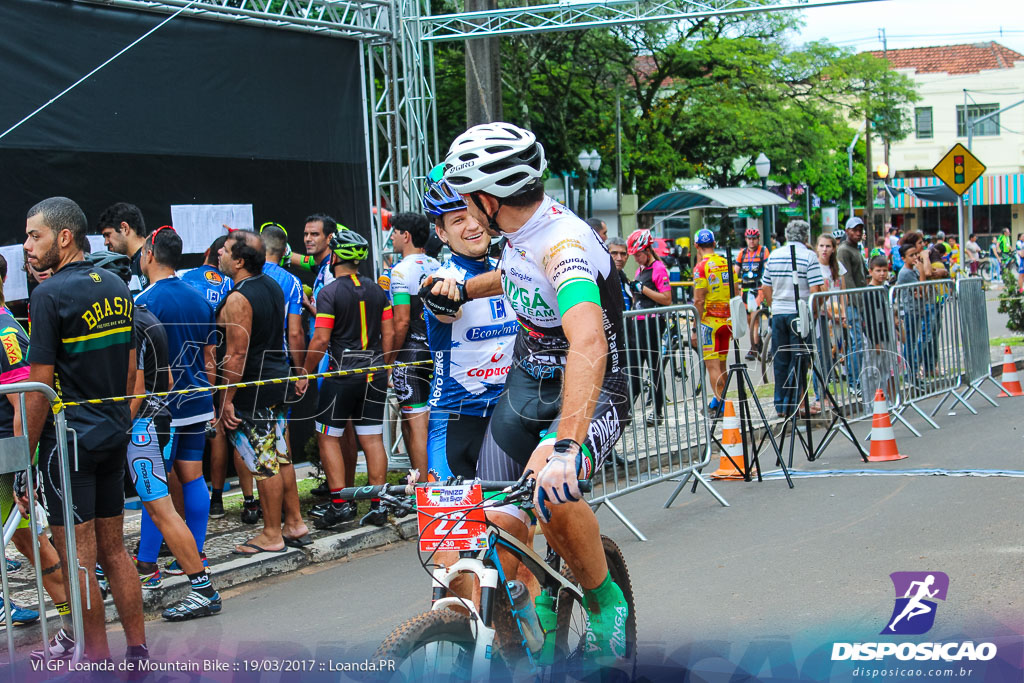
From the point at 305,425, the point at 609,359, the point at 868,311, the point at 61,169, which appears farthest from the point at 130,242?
the point at 868,311

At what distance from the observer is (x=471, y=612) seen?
308 cm

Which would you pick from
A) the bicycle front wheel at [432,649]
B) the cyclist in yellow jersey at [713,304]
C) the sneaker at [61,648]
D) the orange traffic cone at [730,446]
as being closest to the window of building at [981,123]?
the cyclist in yellow jersey at [713,304]

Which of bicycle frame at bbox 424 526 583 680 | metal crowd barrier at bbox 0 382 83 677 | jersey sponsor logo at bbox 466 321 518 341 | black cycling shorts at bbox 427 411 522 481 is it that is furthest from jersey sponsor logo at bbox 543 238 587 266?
metal crowd barrier at bbox 0 382 83 677

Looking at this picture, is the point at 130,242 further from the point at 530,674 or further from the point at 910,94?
the point at 910,94

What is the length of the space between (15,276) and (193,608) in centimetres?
337

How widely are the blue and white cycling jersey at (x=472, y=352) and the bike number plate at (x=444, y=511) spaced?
1.69 m

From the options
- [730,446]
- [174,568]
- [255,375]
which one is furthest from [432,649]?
[730,446]

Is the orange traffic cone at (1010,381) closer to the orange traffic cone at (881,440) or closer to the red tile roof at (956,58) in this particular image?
the orange traffic cone at (881,440)

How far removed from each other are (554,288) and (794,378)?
7123 millimetres

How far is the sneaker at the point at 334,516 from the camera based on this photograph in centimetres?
751

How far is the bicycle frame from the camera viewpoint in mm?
2998

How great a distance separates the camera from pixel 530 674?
10.9ft

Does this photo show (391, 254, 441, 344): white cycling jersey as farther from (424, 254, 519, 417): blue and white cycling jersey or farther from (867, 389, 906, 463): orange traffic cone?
(867, 389, 906, 463): orange traffic cone

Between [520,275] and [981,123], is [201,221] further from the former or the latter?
[981,123]
